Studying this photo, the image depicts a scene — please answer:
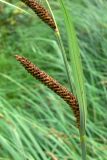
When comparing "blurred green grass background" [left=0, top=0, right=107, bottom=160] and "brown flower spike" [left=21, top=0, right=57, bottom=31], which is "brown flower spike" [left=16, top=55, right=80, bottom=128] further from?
"blurred green grass background" [left=0, top=0, right=107, bottom=160]

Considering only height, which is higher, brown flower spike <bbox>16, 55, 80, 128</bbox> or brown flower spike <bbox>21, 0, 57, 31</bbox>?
brown flower spike <bbox>21, 0, 57, 31</bbox>

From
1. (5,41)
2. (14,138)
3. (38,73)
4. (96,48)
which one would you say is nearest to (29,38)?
(5,41)

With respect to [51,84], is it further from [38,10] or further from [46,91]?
[46,91]

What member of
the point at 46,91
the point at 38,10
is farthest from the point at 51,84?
the point at 46,91

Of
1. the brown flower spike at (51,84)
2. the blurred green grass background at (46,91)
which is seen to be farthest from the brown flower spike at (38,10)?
the blurred green grass background at (46,91)

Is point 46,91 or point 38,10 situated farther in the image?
point 46,91

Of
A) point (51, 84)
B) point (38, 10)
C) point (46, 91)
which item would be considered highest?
point (38, 10)

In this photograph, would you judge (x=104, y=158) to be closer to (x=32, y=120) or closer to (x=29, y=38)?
(x=32, y=120)

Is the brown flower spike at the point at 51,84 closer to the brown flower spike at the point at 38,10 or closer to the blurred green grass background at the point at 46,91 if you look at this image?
the brown flower spike at the point at 38,10

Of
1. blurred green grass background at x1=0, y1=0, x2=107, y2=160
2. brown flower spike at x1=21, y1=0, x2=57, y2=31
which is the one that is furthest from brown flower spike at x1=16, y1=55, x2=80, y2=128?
blurred green grass background at x1=0, y1=0, x2=107, y2=160
